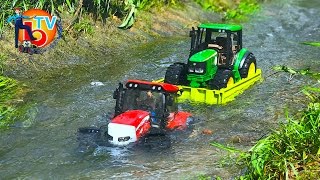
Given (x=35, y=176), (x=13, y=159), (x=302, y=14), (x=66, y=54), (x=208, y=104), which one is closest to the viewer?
(x=35, y=176)

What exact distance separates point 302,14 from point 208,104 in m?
13.7

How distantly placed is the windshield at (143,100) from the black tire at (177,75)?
257cm

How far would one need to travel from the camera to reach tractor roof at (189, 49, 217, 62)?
474 inches

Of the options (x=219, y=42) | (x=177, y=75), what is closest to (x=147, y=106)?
(x=177, y=75)

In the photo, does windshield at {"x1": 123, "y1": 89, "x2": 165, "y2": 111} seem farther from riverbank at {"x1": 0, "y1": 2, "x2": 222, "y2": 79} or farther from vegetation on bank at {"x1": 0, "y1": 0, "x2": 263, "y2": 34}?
vegetation on bank at {"x1": 0, "y1": 0, "x2": 263, "y2": 34}

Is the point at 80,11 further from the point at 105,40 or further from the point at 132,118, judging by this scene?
the point at 132,118

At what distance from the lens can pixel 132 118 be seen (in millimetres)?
9328

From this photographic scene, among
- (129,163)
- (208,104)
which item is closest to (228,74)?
(208,104)

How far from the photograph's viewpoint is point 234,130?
10.7 meters

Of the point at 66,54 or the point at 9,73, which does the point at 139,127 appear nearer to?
the point at 9,73

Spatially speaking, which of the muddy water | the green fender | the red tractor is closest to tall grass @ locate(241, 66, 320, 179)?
the muddy water

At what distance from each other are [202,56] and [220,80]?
24.6 inches

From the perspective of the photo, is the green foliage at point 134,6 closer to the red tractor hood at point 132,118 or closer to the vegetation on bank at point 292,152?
the red tractor hood at point 132,118

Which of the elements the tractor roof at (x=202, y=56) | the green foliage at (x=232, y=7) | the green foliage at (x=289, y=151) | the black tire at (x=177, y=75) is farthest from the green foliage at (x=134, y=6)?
the green foliage at (x=289, y=151)
